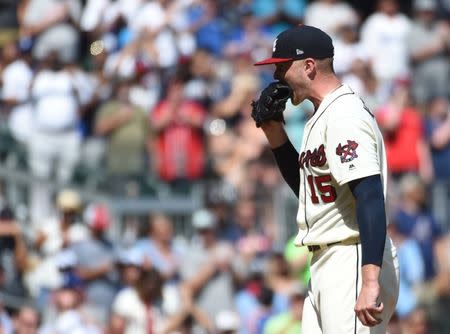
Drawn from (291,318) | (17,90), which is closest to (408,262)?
(291,318)

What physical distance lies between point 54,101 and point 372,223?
8.53 m

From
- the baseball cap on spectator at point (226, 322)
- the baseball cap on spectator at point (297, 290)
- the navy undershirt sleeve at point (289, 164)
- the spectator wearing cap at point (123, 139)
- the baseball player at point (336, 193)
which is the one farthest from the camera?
the spectator wearing cap at point (123, 139)

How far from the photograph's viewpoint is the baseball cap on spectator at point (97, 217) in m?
10.5

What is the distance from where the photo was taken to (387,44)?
13.3 metres

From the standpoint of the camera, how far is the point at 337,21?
44.7ft

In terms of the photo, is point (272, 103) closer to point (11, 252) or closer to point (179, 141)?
point (11, 252)

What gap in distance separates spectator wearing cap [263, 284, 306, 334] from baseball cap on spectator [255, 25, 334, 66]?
4267mm

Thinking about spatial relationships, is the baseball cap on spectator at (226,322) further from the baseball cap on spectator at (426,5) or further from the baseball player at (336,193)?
the baseball cap on spectator at (426,5)

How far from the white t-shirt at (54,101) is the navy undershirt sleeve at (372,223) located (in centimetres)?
823

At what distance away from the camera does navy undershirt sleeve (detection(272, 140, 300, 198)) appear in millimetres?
5386

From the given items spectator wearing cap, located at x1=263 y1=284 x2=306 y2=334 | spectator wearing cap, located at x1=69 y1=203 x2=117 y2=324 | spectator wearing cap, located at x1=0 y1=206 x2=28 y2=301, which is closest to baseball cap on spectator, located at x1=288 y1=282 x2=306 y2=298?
spectator wearing cap, located at x1=263 y1=284 x2=306 y2=334

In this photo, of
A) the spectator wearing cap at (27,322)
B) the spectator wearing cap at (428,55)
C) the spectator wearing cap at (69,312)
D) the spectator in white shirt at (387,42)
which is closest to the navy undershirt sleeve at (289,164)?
the spectator wearing cap at (69,312)

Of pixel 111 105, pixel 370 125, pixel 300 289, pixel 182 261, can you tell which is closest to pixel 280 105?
pixel 370 125

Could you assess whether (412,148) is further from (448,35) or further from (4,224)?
(4,224)
